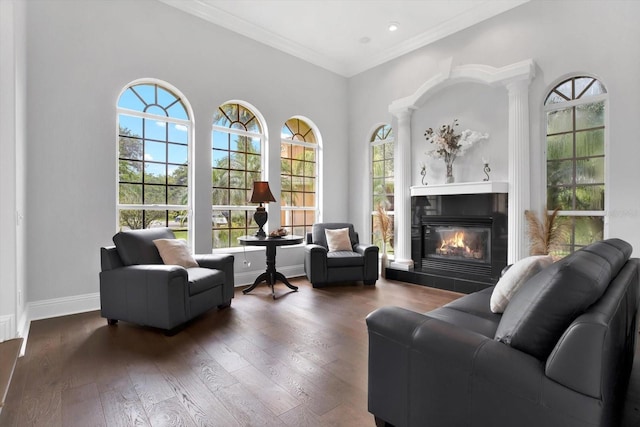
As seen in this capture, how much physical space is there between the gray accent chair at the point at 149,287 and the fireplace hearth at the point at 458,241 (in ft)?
9.65

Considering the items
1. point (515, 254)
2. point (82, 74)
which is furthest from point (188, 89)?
point (515, 254)

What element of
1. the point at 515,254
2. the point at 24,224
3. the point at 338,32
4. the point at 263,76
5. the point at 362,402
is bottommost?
the point at 362,402

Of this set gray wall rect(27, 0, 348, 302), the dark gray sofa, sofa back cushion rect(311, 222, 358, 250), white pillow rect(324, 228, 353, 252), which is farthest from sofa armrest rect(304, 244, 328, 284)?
the dark gray sofa

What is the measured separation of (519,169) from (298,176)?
3.19 meters

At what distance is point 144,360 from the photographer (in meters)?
2.35

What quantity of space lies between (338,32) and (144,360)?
185 inches

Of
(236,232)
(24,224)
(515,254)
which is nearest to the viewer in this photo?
(24,224)

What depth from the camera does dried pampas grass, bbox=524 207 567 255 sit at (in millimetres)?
3736

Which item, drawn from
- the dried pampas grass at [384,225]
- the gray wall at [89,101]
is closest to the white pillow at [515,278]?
the dried pampas grass at [384,225]

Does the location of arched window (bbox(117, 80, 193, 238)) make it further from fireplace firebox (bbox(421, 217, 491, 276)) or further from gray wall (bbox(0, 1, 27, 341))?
fireplace firebox (bbox(421, 217, 491, 276))

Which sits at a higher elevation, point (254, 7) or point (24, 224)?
point (254, 7)

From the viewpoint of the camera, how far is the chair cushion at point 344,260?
4.56 meters

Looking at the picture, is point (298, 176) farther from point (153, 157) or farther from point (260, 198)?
point (153, 157)

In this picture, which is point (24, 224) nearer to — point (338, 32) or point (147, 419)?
point (147, 419)
